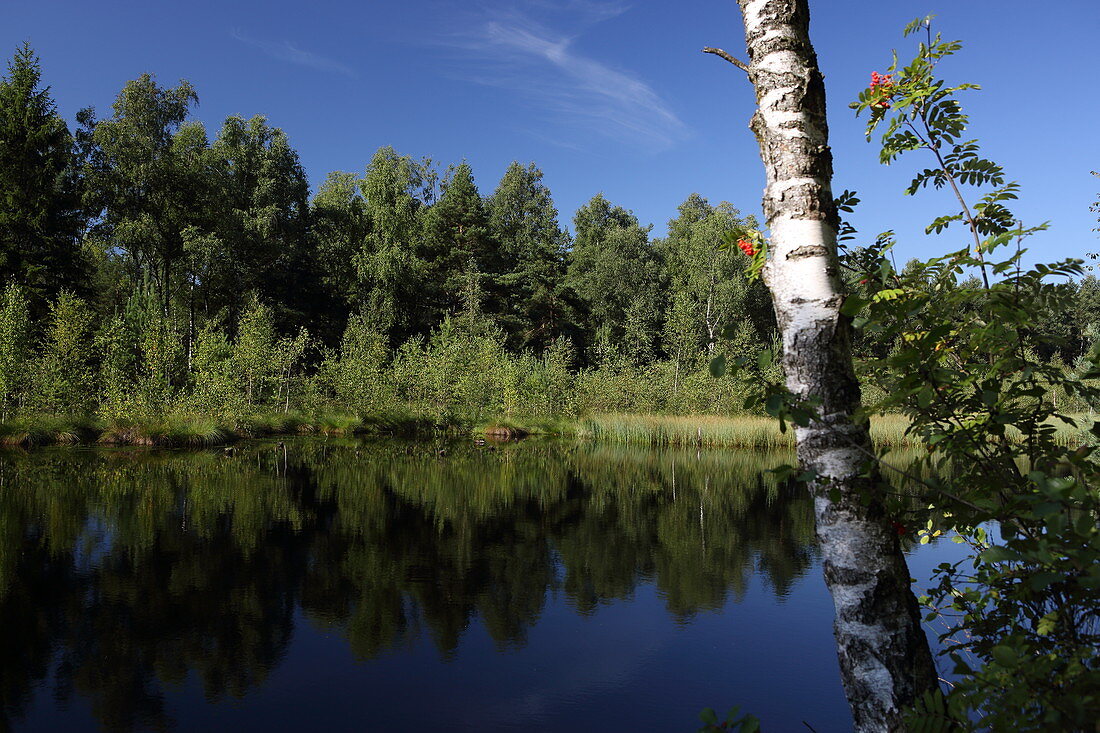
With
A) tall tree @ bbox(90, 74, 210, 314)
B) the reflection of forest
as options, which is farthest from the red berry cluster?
tall tree @ bbox(90, 74, 210, 314)

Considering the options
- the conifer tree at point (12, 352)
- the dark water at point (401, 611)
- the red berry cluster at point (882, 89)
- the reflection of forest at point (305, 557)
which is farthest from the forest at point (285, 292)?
the red berry cluster at point (882, 89)

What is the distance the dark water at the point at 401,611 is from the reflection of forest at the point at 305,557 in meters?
0.03

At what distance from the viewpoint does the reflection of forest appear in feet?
15.8

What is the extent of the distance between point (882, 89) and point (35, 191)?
3222 centimetres

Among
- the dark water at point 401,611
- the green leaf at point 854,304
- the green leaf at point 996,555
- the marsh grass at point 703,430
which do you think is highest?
the green leaf at point 854,304

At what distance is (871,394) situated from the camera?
25109 mm

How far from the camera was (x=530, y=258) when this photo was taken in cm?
4341

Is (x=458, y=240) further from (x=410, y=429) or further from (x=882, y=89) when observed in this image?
(x=882, y=89)

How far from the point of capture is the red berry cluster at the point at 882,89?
223 cm

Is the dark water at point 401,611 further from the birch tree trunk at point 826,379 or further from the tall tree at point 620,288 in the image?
the tall tree at point 620,288

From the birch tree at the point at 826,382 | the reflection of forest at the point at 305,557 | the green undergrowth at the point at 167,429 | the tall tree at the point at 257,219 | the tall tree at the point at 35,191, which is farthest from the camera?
the tall tree at the point at 257,219

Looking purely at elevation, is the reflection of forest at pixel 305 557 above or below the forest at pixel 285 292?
below

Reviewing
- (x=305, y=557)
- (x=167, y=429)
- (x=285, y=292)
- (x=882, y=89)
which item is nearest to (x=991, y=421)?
(x=882, y=89)

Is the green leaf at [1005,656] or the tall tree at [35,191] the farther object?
the tall tree at [35,191]
